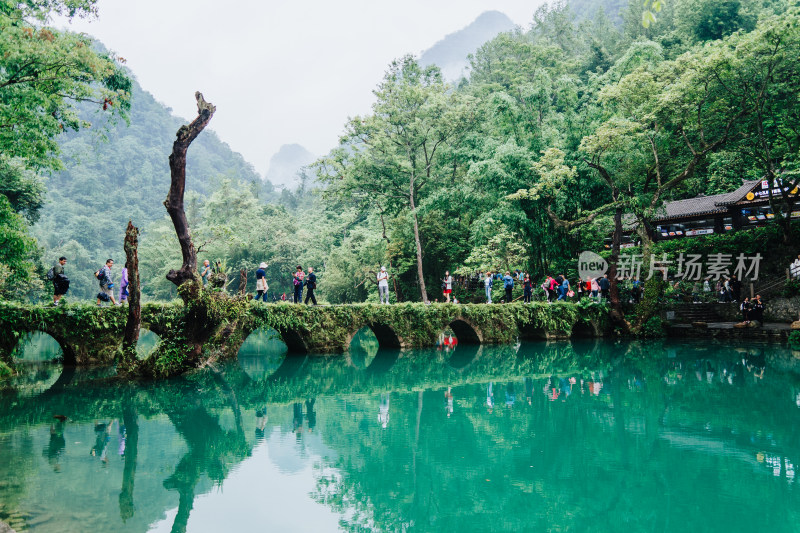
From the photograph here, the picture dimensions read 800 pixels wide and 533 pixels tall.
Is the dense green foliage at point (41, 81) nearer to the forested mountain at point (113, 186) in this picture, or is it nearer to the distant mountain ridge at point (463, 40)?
the forested mountain at point (113, 186)

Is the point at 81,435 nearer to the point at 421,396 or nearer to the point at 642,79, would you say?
the point at 421,396

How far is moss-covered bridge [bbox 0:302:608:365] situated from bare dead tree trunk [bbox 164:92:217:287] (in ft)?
3.54

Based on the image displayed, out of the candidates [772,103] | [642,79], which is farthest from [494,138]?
[772,103]

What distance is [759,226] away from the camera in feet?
88.6

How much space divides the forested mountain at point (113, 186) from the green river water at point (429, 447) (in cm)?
3621

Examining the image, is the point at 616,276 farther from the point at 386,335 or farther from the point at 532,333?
the point at 386,335

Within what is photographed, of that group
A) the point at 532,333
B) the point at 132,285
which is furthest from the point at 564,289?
the point at 132,285

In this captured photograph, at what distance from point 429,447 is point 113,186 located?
89.4 meters

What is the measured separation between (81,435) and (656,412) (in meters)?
9.72

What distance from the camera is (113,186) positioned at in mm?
84875

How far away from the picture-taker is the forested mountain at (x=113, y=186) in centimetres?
6112

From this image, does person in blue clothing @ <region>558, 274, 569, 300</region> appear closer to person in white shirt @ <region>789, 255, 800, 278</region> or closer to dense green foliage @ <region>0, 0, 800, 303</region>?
dense green foliage @ <region>0, 0, 800, 303</region>

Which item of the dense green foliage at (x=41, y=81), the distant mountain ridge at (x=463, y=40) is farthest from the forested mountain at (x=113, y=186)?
the distant mountain ridge at (x=463, y=40)

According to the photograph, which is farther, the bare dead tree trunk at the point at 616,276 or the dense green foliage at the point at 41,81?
the bare dead tree trunk at the point at 616,276
